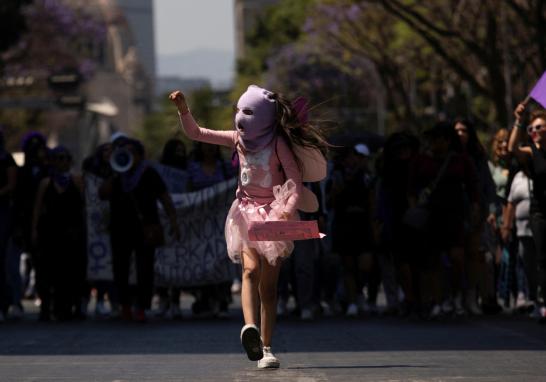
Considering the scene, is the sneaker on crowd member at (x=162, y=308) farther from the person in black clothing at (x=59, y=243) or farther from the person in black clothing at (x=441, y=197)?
the person in black clothing at (x=441, y=197)

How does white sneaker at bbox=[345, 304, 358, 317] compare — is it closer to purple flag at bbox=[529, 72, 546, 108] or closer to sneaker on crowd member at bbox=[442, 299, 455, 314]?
sneaker on crowd member at bbox=[442, 299, 455, 314]

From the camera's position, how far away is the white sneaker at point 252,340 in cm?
995

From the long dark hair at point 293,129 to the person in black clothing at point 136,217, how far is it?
5712 millimetres

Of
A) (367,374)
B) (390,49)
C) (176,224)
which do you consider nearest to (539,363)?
(367,374)

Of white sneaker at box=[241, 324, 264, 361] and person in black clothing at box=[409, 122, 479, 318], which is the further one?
person in black clothing at box=[409, 122, 479, 318]

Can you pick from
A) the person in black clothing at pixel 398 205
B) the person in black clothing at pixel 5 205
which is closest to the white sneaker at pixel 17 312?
the person in black clothing at pixel 5 205

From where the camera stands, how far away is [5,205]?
55.2 feet

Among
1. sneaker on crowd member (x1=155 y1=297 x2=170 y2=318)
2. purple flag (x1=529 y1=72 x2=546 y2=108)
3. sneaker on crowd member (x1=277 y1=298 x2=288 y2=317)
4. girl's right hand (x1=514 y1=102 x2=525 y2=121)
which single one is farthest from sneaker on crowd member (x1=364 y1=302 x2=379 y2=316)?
purple flag (x1=529 y1=72 x2=546 y2=108)

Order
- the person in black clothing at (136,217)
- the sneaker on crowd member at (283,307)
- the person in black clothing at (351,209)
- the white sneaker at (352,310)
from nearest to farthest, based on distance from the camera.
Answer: the person in black clothing at (136,217)
the white sneaker at (352,310)
the person in black clothing at (351,209)
the sneaker on crowd member at (283,307)

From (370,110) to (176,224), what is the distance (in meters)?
64.2

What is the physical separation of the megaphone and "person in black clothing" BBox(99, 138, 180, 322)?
0.14 feet

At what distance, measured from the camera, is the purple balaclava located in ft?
34.6

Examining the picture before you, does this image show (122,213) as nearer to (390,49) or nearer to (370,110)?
(390,49)

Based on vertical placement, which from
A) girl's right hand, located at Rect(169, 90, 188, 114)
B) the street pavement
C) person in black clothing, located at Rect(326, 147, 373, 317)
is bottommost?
the street pavement
